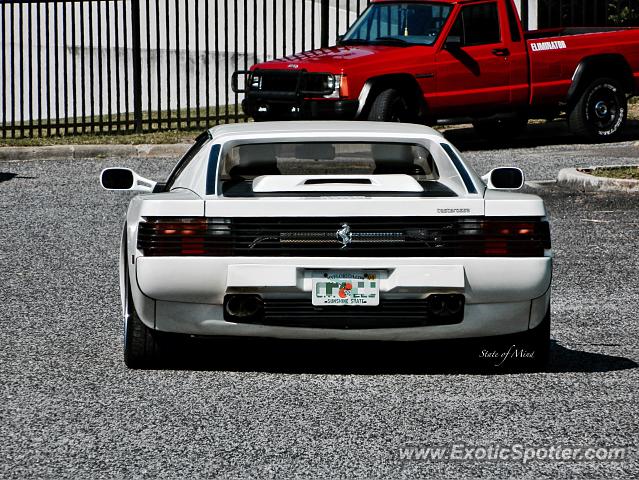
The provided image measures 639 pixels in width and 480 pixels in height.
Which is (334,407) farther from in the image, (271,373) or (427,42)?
(427,42)

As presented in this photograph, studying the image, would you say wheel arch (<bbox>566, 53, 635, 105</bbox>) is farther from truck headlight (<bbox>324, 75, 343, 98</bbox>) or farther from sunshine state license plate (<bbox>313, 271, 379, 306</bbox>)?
sunshine state license plate (<bbox>313, 271, 379, 306</bbox>)

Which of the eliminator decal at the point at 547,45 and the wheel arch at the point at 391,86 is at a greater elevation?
the eliminator decal at the point at 547,45

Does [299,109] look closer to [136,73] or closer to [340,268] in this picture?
[136,73]

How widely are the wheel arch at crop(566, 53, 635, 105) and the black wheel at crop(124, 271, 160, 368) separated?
12959mm

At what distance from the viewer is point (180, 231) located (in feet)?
21.1

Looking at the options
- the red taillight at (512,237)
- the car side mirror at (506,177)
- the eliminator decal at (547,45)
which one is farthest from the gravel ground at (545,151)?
the red taillight at (512,237)

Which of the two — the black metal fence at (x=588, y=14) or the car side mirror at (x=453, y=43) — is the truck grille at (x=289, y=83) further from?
the black metal fence at (x=588, y=14)

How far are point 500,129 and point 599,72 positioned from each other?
163 centimetres

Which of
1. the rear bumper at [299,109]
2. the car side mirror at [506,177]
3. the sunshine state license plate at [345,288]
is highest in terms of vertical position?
the car side mirror at [506,177]

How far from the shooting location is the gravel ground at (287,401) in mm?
5301

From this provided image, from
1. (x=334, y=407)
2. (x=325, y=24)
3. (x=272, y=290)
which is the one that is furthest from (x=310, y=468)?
(x=325, y=24)

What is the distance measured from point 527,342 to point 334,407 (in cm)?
115

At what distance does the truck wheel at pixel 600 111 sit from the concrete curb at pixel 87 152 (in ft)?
16.9
